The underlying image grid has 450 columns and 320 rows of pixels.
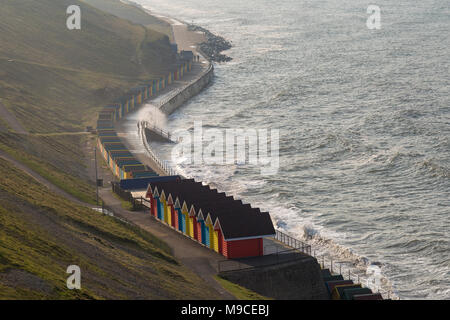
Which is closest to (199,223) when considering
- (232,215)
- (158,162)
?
(232,215)

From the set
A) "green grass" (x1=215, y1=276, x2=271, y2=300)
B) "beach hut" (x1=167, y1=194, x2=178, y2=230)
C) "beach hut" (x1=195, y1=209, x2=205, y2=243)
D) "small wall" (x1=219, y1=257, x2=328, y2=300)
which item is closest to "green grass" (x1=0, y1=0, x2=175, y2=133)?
"beach hut" (x1=167, y1=194, x2=178, y2=230)

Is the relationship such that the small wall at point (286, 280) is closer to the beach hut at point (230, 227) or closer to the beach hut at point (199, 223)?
the beach hut at point (230, 227)

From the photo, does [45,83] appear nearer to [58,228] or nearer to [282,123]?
[282,123]

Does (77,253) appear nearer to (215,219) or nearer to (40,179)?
(215,219)

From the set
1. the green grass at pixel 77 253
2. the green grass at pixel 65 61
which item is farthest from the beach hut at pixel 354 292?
the green grass at pixel 65 61
